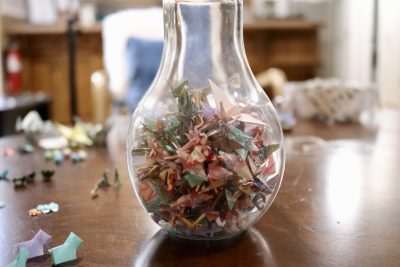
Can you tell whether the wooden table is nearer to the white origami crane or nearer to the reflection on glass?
the reflection on glass

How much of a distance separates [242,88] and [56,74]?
10.5ft

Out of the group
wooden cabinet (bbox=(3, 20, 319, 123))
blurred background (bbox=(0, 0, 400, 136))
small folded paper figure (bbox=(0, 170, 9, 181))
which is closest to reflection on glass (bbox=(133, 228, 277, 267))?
small folded paper figure (bbox=(0, 170, 9, 181))

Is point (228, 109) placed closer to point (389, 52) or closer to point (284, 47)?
point (389, 52)

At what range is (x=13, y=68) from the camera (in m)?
3.16

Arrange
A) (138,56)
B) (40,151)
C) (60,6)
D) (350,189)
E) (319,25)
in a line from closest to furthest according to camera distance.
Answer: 1. (350,189)
2. (40,151)
3. (138,56)
4. (319,25)
5. (60,6)

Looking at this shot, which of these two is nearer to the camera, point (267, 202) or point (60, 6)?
point (267, 202)

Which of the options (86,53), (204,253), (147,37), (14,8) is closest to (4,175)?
(204,253)

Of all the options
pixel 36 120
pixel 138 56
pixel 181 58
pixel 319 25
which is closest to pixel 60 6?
pixel 138 56

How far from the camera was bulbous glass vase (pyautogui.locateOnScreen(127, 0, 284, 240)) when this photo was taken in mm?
405

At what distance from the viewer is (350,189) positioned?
0.63 meters

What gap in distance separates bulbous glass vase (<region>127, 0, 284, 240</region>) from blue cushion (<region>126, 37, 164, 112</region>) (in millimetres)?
1621

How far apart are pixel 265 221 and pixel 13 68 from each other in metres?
3.08

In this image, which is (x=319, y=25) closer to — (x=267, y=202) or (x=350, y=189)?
(x=350, y=189)

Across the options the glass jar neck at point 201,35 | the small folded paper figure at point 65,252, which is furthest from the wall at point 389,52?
the small folded paper figure at point 65,252
